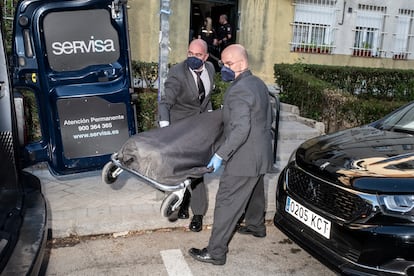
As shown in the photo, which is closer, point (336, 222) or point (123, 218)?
point (336, 222)

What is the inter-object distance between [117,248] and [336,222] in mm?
1860

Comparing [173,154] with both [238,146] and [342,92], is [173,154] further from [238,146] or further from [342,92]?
[342,92]

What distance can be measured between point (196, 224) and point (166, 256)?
1.86 ft

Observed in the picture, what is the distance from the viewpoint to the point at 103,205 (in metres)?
4.25

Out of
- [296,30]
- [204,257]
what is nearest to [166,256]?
[204,257]

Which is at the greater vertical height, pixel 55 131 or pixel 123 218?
pixel 55 131

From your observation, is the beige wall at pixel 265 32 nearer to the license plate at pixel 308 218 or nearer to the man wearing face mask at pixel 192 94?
the man wearing face mask at pixel 192 94

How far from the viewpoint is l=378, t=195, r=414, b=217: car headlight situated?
8.50ft

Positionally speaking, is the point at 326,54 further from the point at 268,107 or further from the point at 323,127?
the point at 268,107

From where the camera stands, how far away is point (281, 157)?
20.5ft

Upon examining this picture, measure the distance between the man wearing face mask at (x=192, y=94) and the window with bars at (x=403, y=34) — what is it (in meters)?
10.2

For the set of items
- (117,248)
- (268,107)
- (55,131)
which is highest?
(268,107)

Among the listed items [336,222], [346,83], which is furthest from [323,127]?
[336,222]

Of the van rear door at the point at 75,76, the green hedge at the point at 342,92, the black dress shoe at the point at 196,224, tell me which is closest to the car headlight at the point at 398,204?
the black dress shoe at the point at 196,224
